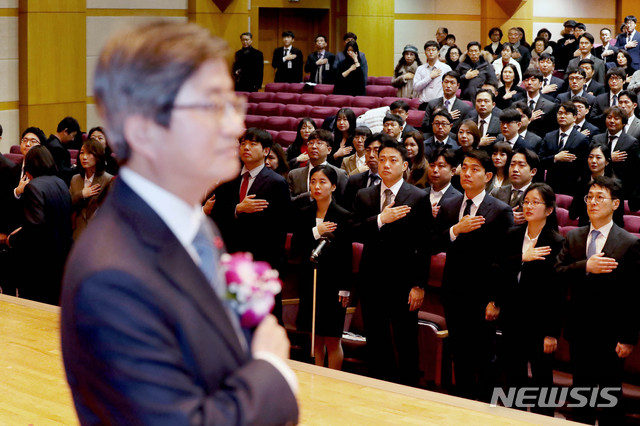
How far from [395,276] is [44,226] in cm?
203

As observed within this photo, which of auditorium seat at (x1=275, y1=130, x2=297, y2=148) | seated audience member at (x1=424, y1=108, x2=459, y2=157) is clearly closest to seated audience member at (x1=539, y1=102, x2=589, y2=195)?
seated audience member at (x1=424, y1=108, x2=459, y2=157)

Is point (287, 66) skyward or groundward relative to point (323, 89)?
skyward

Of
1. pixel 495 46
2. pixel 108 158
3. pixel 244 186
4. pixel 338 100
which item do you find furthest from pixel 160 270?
pixel 495 46

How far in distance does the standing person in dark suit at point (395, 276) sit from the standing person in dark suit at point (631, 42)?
22.2 feet

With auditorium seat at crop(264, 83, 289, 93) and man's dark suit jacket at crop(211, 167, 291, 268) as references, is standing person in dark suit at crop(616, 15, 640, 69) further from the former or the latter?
man's dark suit jacket at crop(211, 167, 291, 268)

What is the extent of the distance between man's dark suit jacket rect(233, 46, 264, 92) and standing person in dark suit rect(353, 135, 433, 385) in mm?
6579

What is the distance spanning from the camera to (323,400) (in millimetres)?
3268

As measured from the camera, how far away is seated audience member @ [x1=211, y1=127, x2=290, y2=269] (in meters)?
4.74

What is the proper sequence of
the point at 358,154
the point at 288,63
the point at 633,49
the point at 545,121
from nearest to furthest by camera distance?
the point at 358,154
the point at 545,121
the point at 633,49
the point at 288,63

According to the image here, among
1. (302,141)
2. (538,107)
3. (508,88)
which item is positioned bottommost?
(302,141)

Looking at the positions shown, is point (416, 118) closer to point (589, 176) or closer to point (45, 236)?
point (589, 176)

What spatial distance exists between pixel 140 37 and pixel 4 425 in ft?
7.83

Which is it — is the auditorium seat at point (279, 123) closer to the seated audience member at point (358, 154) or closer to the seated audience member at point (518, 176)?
the seated audience member at point (358, 154)

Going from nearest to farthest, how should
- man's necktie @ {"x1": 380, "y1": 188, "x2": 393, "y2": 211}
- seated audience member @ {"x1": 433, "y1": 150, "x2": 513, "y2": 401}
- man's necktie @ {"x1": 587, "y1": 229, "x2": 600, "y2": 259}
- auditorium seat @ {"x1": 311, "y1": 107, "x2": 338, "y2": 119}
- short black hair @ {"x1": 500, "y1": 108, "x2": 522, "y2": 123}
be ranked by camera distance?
1. man's necktie @ {"x1": 587, "y1": 229, "x2": 600, "y2": 259}
2. seated audience member @ {"x1": 433, "y1": 150, "x2": 513, "y2": 401}
3. man's necktie @ {"x1": 380, "y1": 188, "x2": 393, "y2": 211}
4. short black hair @ {"x1": 500, "y1": 108, "x2": 522, "y2": 123}
5. auditorium seat @ {"x1": 311, "y1": 107, "x2": 338, "y2": 119}
